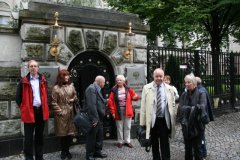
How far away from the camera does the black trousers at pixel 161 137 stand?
20.0ft

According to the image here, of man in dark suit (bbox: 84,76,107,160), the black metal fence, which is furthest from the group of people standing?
the black metal fence

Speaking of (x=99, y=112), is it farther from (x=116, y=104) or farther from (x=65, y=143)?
(x=116, y=104)

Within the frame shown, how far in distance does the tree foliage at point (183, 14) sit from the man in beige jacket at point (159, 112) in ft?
29.3

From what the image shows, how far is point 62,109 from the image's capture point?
7.15m

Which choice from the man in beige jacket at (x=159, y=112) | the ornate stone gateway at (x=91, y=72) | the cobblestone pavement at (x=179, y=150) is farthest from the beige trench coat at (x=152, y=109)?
the ornate stone gateway at (x=91, y=72)

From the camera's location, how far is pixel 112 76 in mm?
9016

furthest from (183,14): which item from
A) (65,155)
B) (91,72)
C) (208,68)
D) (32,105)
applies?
(32,105)

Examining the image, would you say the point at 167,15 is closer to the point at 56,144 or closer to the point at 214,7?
the point at 214,7

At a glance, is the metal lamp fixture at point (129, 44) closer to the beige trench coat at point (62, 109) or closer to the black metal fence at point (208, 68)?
the black metal fence at point (208, 68)

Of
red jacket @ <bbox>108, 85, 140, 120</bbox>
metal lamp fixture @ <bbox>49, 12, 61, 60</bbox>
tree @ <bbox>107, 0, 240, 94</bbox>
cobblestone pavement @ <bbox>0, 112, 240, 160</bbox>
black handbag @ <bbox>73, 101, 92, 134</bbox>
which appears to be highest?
tree @ <bbox>107, 0, 240, 94</bbox>

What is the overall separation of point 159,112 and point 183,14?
9.44m

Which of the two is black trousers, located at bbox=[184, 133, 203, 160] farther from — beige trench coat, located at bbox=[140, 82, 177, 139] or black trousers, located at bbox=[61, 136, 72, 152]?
black trousers, located at bbox=[61, 136, 72, 152]

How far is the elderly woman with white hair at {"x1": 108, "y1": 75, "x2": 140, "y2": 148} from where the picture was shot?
8.20 metres

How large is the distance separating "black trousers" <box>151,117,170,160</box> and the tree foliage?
9218 millimetres
